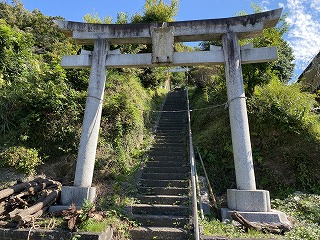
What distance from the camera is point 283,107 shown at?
327 inches

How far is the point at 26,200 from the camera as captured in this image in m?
5.93

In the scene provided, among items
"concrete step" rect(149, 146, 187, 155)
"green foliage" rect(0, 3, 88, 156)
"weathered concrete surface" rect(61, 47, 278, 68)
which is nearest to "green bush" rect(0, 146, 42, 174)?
"green foliage" rect(0, 3, 88, 156)

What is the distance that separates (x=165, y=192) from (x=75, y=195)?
238cm

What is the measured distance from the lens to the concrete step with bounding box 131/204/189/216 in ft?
20.6

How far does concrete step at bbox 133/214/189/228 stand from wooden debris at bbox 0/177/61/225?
82.9 inches

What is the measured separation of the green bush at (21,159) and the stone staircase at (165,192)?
10.4 feet

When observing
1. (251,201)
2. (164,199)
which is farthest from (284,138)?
(164,199)

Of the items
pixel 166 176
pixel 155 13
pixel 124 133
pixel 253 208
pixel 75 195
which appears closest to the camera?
pixel 253 208

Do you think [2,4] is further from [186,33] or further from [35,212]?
[35,212]

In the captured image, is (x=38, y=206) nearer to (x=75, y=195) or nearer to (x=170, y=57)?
(x=75, y=195)

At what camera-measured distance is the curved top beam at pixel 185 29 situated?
7113 mm

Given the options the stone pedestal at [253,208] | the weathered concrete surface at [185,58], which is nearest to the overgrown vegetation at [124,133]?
the stone pedestal at [253,208]

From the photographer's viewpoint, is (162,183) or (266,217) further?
(162,183)

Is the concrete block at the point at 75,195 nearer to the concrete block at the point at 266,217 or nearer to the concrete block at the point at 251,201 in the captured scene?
the concrete block at the point at 266,217
